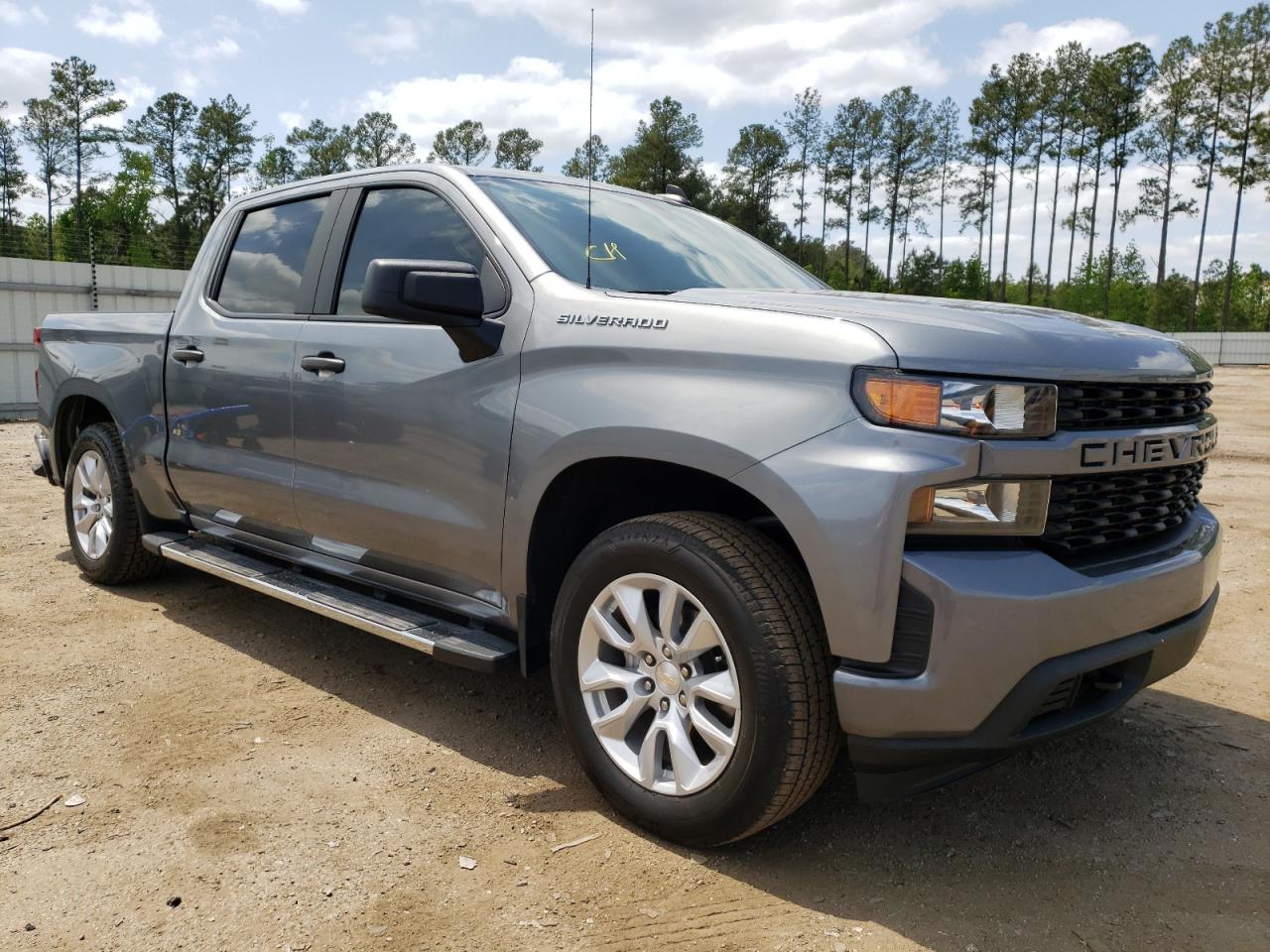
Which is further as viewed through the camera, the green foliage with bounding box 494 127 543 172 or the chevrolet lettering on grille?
the green foliage with bounding box 494 127 543 172

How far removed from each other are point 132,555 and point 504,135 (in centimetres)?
6274

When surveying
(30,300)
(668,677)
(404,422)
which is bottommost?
(668,677)

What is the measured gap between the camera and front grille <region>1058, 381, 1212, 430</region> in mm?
2338

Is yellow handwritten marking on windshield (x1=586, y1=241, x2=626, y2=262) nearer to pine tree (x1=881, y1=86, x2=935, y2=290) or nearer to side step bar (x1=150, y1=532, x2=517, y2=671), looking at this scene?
side step bar (x1=150, y1=532, x2=517, y2=671)

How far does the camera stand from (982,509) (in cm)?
222

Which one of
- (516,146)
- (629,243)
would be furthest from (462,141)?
(629,243)

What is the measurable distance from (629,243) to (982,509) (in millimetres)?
1593

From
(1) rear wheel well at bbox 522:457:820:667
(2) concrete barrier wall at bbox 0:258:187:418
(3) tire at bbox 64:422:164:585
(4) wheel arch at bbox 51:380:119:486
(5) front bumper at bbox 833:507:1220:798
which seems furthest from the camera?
(2) concrete barrier wall at bbox 0:258:187:418

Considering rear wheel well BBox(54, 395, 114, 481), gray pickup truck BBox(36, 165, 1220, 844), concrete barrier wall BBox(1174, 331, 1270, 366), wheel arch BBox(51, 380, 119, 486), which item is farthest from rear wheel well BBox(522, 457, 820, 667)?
concrete barrier wall BBox(1174, 331, 1270, 366)

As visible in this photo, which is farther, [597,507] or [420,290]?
[597,507]

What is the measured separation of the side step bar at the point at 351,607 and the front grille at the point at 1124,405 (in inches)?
66.0

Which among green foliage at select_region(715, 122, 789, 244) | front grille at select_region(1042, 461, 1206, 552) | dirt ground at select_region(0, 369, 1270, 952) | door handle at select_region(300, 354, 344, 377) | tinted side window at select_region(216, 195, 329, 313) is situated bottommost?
dirt ground at select_region(0, 369, 1270, 952)

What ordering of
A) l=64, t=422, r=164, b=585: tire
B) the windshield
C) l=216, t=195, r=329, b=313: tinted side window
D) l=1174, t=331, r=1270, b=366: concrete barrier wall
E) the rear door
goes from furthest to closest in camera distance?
1. l=1174, t=331, r=1270, b=366: concrete barrier wall
2. l=64, t=422, r=164, b=585: tire
3. l=216, t=195, r=329, b=313: tinted side window
4. the rear door
5. the windshield

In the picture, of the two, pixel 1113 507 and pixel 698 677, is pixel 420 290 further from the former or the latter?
pixel 1113 507
